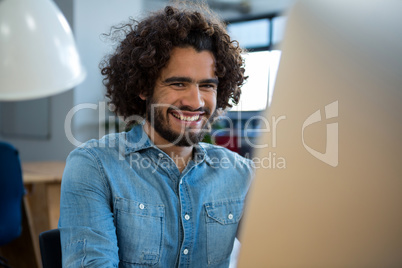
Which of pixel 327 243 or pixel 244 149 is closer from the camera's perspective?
pixel 327 243

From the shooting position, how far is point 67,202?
1044 mm

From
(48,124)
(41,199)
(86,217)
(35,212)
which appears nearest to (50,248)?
(86,217)

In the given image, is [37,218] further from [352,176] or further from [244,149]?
[352,176]

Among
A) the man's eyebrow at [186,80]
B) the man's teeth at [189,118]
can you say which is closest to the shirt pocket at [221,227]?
the man's teeth at [189,118]

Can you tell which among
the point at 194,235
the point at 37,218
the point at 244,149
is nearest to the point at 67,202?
the point at 194,235

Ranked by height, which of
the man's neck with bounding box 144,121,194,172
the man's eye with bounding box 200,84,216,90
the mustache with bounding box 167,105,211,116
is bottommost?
the man's neck with bounding box 144,121,194,172

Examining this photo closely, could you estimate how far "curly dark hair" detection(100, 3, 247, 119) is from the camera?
4.41 ft

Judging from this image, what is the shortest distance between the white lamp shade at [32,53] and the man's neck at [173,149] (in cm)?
37

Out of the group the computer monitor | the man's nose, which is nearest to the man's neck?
the man's nose

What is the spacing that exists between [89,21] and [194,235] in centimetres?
357

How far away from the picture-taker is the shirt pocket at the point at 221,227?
3.98 ft

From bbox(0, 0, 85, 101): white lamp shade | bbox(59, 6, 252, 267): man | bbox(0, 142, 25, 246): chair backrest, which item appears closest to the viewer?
bbox(0, 0, 85, 101): white lamp shade
